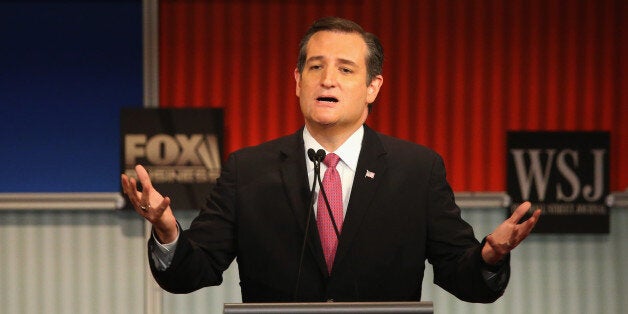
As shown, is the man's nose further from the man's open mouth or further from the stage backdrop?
the stage backdrop

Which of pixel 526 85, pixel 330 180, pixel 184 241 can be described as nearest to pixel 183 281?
pixel 184 241

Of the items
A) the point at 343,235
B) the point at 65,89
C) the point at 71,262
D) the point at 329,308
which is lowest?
the point at 71,262

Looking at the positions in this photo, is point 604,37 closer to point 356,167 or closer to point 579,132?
point 579,132

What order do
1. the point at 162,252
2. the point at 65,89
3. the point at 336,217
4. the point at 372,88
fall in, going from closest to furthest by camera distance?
the point at 162,252 < the point at 336,217 < the point at 372,88 < the point at 65,89

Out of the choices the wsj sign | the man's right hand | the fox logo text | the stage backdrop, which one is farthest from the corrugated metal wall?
the man's right hand

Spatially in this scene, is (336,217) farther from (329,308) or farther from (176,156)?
(176,156)

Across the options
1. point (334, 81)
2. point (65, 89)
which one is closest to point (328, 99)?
point (334, 81)

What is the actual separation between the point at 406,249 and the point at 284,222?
11.0 inches

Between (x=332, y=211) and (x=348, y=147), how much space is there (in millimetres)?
172

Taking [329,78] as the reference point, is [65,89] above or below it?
above

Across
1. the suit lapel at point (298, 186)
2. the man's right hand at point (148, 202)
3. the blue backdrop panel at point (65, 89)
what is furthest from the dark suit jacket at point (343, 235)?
the blue backdrop panel at point (65, 89)

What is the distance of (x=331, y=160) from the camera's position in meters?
1.99

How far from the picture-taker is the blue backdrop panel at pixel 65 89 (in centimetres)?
437

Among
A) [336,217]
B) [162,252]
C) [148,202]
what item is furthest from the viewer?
[336,217]
